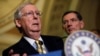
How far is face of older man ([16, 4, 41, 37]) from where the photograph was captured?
1.41 meters

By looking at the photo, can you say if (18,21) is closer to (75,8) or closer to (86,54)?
(86,54)

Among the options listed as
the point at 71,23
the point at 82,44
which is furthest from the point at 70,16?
the point at 82,44

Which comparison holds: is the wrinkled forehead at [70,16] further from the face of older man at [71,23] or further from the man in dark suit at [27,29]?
the man in dark suit at [27,29]

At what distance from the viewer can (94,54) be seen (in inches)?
56.3

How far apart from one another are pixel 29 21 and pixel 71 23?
0.85ft

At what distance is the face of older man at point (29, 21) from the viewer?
4.64 ft

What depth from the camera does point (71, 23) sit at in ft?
5.09

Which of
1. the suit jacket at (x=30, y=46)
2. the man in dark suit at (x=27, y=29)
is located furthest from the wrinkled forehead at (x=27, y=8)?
the suit jacket at (x=30, y=46)

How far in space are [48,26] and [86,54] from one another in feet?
1.73

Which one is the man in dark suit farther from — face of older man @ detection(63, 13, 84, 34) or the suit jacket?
face of older man @ detection(63, 13, 84, 34)

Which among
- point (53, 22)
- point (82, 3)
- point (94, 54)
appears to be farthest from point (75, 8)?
point (94, 54)

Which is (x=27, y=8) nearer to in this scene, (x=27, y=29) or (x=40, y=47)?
(x=27, y=29)

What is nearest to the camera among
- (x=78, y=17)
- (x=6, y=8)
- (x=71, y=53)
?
(x=71, y=53)

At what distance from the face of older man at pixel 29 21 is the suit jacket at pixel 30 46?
2.5 inches
